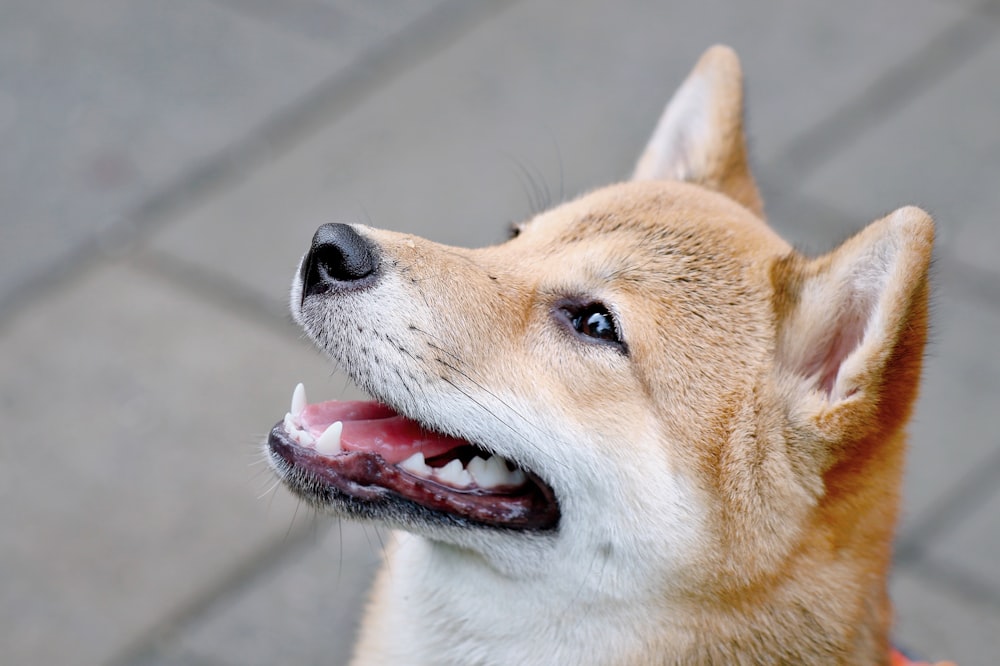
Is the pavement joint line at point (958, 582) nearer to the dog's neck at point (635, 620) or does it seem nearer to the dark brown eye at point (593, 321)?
the dog's neck at point (635, 620)

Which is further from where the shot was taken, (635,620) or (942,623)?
(942,623)

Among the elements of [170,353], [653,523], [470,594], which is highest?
[170,353]

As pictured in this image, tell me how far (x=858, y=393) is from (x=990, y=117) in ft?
16.0

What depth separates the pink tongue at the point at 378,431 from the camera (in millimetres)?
3062

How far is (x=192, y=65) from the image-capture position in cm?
686

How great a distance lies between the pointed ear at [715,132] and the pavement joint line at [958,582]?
77.8 inches

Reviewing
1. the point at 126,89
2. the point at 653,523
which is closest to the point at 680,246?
the point at 653,523

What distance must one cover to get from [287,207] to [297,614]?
231cm

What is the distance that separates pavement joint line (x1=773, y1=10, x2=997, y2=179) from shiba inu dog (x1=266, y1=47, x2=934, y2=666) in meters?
3.62

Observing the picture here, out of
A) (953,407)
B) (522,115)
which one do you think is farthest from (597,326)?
(522,115)

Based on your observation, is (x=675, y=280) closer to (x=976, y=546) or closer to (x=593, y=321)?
(x=593, y=321)

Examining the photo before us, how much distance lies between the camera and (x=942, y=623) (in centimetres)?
477

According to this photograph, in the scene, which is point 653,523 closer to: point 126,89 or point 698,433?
point 698,433

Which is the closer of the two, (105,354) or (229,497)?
(229,497)
